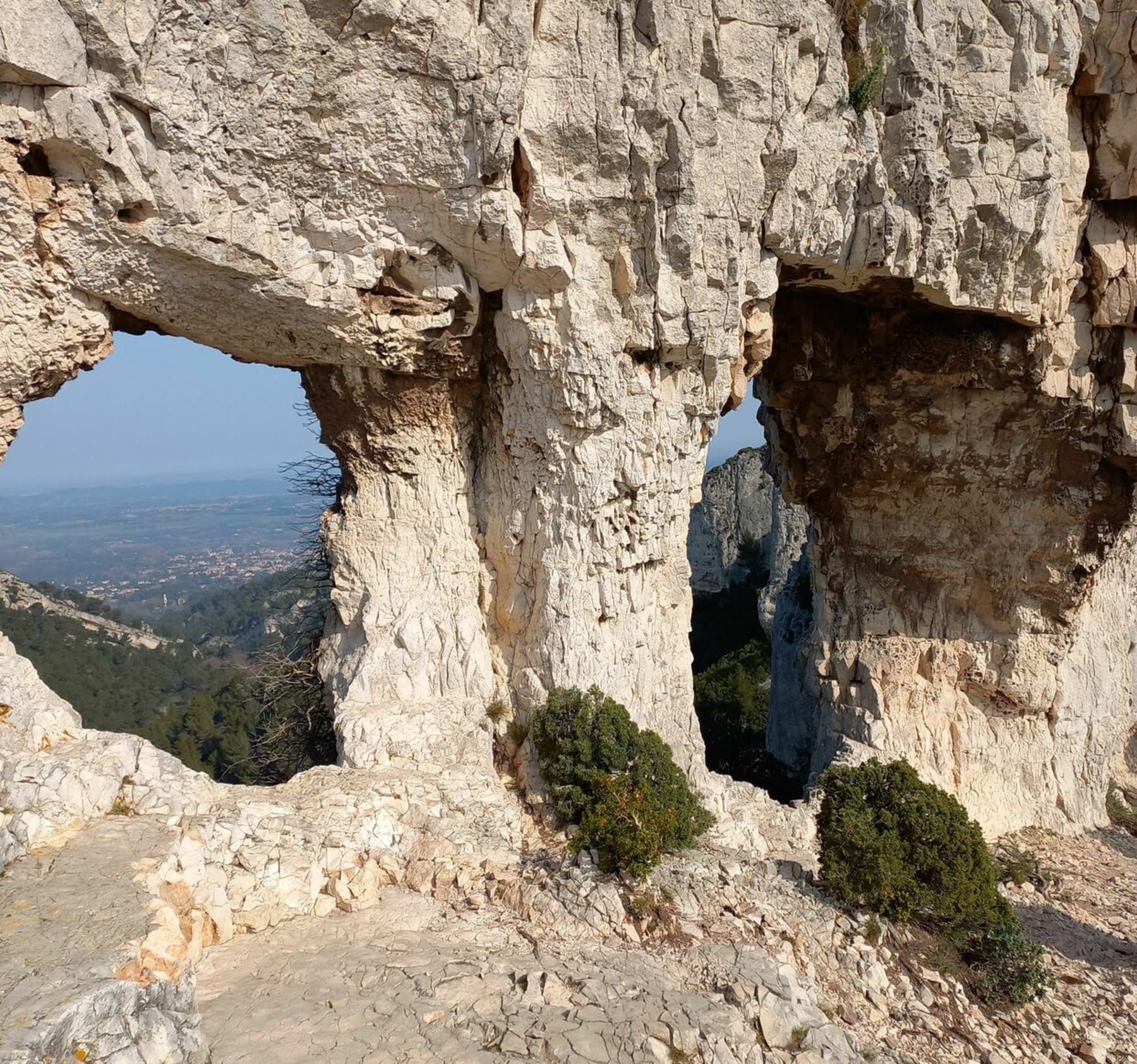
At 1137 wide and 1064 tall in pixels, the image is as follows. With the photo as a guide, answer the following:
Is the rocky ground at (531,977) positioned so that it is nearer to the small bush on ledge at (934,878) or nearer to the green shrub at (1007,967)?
the green shrub at (1007,967)

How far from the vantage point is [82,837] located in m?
7.23

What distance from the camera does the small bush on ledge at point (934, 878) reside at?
34.3 ft

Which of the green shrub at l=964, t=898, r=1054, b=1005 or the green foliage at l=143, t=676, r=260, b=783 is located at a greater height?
the green shrub at l=964, t=898, r=1054, b=1005

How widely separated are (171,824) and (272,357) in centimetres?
591

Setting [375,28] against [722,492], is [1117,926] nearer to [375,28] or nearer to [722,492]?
[375,28]

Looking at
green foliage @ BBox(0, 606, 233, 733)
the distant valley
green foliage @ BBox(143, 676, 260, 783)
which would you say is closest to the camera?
green foliage @ BBox(143, 676, 260, 783)

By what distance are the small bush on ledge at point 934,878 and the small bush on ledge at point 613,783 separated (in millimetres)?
2075

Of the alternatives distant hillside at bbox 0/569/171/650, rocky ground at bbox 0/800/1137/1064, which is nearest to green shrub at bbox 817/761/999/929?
rocky ground at bbox 0/800/1137/1064

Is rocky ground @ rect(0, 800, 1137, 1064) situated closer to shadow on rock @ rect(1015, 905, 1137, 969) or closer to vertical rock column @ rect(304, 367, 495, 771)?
shadow on rock @ rect(1015, 905, 1137, 969)

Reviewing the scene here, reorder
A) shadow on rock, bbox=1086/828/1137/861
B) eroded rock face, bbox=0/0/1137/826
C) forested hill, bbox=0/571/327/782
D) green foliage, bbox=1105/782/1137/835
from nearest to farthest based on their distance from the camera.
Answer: eroded rock face, bbox=0/0/1137/826
shadow on rock, bbox=1086/828/1137/861
green foliage, bbox=1105/782/1137/835
forested hill, bbox=0/571/327/782

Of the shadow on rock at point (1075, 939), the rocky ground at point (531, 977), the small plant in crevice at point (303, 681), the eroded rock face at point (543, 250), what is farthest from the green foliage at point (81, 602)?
the shadow on rock at point (1075, 939)

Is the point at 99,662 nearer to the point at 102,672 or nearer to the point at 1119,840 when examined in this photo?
the point at 102,672

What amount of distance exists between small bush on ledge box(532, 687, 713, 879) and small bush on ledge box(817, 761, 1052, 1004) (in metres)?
2.07

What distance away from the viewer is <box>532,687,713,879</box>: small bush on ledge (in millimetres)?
9297
